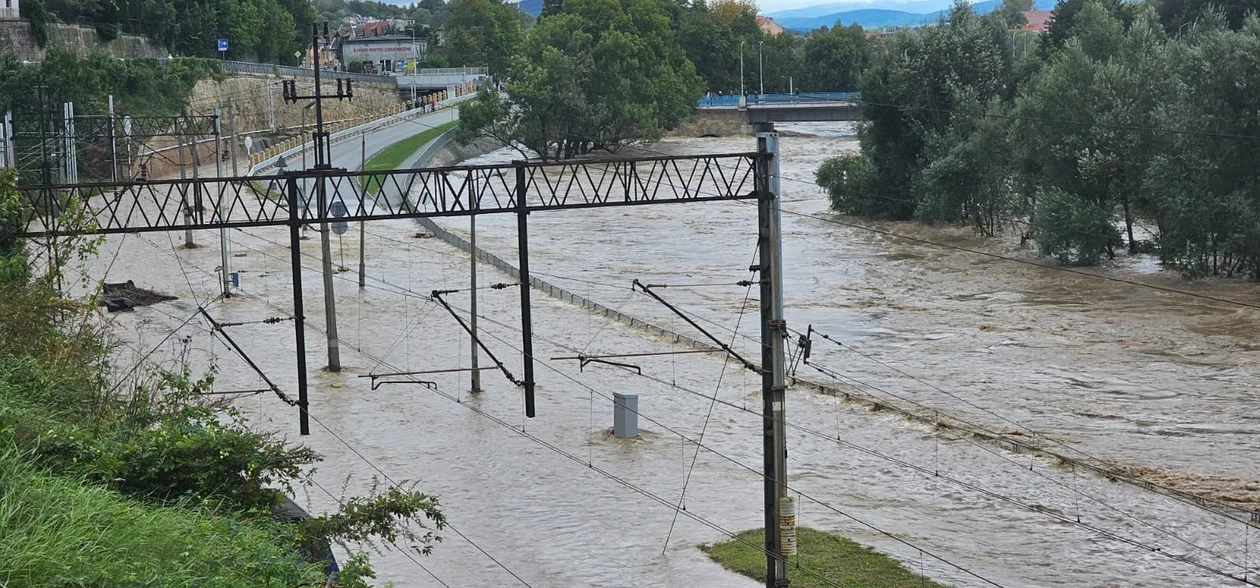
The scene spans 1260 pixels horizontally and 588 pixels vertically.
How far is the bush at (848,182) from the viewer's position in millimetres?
74000

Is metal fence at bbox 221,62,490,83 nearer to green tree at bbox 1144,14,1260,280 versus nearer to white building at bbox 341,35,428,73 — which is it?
white building at bbox 341,35,428,73

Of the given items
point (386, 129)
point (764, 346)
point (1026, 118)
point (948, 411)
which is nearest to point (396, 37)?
point (386, 129)

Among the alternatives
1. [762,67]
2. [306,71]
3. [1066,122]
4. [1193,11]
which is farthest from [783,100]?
[1066,122]

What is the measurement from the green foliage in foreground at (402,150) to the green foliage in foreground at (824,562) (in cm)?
5815

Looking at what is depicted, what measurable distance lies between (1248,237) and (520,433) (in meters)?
29.5

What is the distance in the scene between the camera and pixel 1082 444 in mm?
29812

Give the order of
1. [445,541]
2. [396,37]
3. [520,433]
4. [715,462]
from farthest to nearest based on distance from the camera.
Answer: [396,37], [520,433], [715,462], [445,541]

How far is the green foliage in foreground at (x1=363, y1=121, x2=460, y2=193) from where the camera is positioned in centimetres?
9056

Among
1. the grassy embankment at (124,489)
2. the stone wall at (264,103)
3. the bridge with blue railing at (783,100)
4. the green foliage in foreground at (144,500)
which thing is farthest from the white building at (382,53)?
the green foliage in foreground at (144,500)

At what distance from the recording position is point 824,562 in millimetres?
22484

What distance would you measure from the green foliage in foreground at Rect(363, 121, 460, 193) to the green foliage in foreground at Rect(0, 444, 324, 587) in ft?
212

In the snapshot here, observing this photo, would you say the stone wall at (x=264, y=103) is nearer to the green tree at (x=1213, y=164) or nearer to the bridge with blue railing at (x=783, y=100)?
the bridge with blue railing at (x=783, y=100)

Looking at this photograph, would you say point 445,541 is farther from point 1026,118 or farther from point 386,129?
point 386,129

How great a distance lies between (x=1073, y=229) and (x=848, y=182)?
21145 mm
